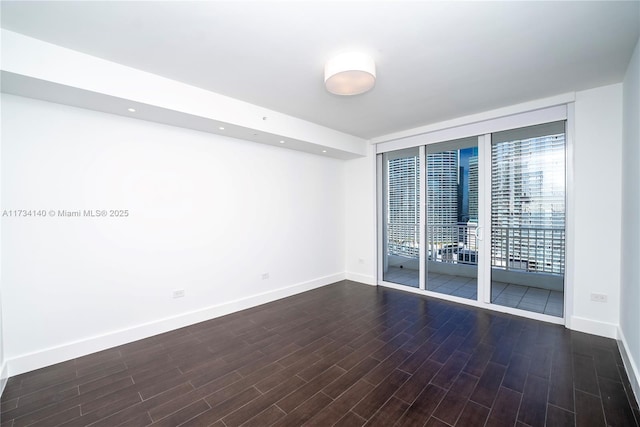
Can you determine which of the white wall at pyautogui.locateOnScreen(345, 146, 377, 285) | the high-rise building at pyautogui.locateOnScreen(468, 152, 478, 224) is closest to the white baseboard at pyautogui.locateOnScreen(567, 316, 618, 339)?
the high-rise building at pyautogui.locateOnScreen(468, 152, 478, 224)

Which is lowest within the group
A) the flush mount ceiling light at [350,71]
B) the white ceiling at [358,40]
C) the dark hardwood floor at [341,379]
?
the dark hardwood floor at [341,379]

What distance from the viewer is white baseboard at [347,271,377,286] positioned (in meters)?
4.98

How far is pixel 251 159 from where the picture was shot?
12.7ft

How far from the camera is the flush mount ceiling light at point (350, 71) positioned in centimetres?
213

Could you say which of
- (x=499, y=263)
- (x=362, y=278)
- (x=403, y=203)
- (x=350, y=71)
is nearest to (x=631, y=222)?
(x=499, y=263)

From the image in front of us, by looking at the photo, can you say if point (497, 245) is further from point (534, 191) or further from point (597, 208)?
point (597, 208)

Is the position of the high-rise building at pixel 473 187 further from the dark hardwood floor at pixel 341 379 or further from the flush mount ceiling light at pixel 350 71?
the flush mount ceiling light at pixel 350 71

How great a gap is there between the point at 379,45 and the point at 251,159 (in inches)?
95.5

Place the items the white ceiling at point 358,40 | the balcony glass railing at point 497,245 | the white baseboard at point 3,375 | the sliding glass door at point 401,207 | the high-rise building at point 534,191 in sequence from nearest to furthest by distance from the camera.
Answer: the white ceiling at point 358,40, the white baseboard at point 3,375, the high-rise building at point 534,191, the balcony glass railing at point 497,245, the sliding glass door at point 401,207

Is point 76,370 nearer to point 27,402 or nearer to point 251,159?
point 27,402

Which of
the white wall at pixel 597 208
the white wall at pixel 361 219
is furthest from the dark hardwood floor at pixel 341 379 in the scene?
the white wall at pixel 361 219

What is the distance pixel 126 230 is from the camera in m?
2.82

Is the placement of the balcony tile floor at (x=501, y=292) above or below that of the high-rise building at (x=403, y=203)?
below

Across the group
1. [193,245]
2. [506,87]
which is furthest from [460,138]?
[193,245]
